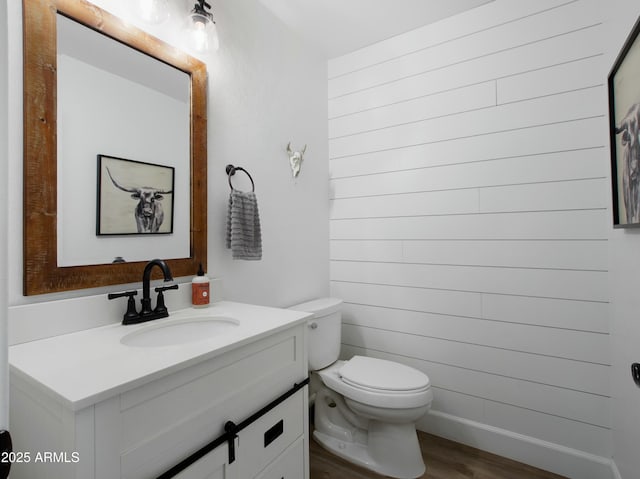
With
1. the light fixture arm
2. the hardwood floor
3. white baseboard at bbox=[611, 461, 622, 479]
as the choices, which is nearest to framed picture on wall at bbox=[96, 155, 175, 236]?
the light fixture arm

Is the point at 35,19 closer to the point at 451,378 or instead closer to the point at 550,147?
the point at 550,147

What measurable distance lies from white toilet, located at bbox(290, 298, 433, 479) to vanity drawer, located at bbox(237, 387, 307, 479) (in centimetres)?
46

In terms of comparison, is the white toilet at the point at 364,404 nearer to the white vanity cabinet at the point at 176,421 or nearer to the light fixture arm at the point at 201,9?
the white vanity cabinet at the point at 176,421

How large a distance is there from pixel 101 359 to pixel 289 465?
0.77m

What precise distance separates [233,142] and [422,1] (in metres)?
1.30

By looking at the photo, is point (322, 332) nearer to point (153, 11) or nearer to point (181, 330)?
point (181, 330)

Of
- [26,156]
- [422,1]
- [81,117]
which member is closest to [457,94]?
[422,1]

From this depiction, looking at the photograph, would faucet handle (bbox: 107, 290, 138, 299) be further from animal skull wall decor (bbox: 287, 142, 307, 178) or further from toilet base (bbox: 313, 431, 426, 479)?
toilet base (bbox: 313, 431, 426, 479)

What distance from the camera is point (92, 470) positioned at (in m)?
0.63

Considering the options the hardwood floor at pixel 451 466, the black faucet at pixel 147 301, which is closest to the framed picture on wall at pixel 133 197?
the black faucet at pixel 147 301

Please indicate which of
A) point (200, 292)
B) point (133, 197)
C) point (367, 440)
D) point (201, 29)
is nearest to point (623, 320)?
point (367, 440)

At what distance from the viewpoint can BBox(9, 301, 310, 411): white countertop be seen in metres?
0.65

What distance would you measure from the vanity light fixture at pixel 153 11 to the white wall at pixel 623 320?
1637 millimetres

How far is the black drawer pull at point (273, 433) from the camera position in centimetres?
105
